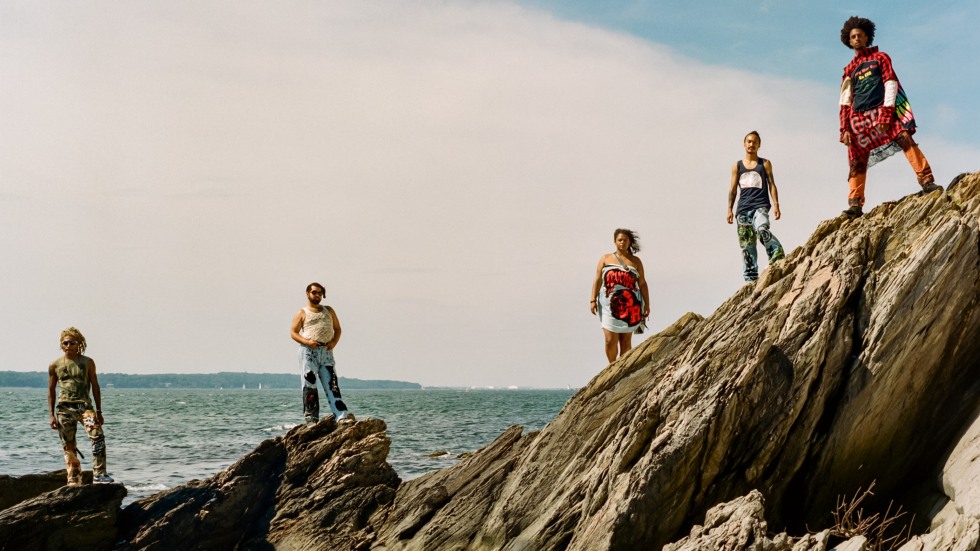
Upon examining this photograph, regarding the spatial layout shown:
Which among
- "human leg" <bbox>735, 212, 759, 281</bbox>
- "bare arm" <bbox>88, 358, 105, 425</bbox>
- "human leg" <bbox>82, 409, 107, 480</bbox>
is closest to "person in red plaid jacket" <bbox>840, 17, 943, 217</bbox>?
"human leg" <bbox>735, 212, 759, 281</bbox>

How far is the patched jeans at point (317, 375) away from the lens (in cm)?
1487

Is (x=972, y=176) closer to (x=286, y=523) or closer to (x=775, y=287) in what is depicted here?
(x=775, y=287)

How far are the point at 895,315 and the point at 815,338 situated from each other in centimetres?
95

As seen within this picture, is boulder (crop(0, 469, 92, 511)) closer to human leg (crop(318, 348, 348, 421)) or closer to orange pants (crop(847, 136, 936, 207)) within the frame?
human leg (crop(318, 348, 348, 421))

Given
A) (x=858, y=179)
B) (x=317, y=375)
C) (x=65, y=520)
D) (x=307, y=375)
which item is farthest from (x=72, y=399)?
(x=858, y=179)

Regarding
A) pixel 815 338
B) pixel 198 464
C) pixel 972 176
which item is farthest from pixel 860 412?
pixel 198 464

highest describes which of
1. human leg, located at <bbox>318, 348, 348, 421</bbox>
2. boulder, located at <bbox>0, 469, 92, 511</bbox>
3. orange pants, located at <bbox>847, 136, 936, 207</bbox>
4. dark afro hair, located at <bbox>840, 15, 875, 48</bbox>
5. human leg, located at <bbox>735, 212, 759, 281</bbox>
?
dark afro hair, located at <bbox>840, 15, 875, 48</bbox>

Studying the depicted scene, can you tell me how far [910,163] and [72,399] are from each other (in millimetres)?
13194

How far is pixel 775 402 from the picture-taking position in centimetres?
1010

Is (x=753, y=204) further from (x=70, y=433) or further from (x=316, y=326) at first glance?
(x=70, y=433)

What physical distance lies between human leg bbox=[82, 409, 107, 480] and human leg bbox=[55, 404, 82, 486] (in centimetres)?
17

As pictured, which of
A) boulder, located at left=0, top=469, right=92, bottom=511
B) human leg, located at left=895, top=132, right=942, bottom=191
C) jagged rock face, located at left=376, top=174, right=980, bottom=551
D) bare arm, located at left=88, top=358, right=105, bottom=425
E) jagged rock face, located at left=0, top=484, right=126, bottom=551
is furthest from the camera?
boulder, located at left=0, top=469, right=92, bottom=511

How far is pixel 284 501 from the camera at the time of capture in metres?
14.2

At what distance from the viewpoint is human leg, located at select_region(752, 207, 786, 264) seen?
1346 centimetres
